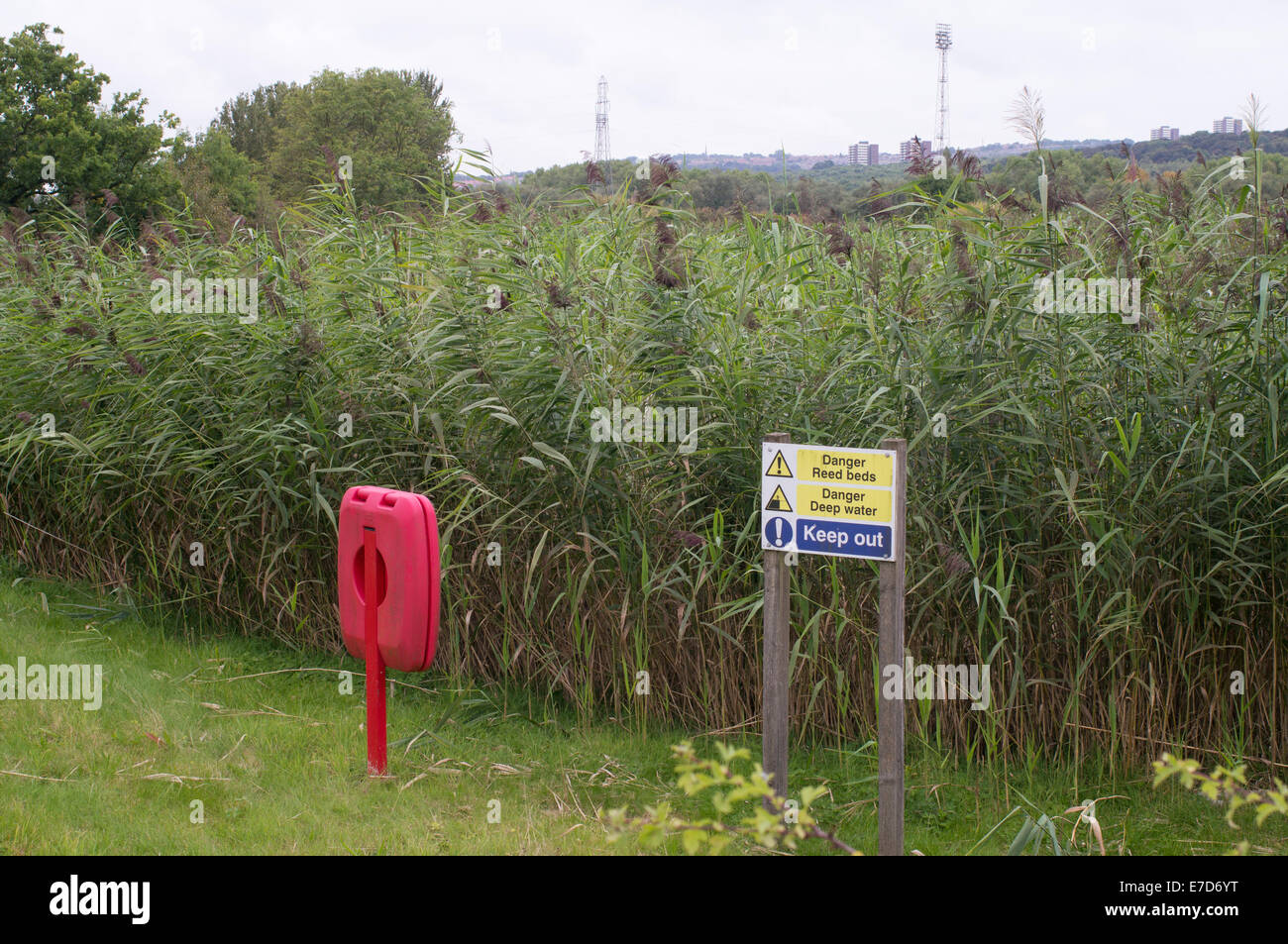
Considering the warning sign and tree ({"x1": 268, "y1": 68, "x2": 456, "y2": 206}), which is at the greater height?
tree ({"x1": 268, "y1": 68, "x2": 456, "y2": 206})

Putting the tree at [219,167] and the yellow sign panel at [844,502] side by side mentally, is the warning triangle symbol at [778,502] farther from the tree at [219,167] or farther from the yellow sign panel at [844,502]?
the tree at [219,167]

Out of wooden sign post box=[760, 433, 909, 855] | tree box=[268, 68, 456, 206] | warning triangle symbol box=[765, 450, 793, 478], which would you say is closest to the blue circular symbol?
wooden sign post box=[760, 433, 909, 855]

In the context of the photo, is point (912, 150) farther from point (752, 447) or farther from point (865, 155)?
point (865, 155)

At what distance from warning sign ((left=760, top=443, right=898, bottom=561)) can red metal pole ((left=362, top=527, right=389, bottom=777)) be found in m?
1.47

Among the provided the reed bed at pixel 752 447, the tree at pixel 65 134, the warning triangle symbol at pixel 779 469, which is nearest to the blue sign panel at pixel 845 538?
the warning triangle symbol at pixel 779 469

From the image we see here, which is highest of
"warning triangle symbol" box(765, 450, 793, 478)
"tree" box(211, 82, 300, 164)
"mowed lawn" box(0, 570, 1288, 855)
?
"tree" box(211, 82, 300, 164)

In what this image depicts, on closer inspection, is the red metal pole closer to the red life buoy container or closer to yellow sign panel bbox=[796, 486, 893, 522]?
the red life buoy container

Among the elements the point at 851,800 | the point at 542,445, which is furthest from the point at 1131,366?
the point at 542,445

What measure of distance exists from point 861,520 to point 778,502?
0.93ft

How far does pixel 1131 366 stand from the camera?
4188 mm

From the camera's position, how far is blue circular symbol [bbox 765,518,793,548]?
3.27 meters

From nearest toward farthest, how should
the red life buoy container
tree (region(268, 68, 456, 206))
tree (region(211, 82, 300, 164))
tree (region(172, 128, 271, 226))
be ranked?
the red life buoy container < tree (region(172, 128, 271, 226)) < tree (region(268, 68, 456, 206)) < tree (region(211, 82, 300, 164))

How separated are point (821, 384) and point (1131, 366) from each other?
1242 mm

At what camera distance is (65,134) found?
2875 centimetres
